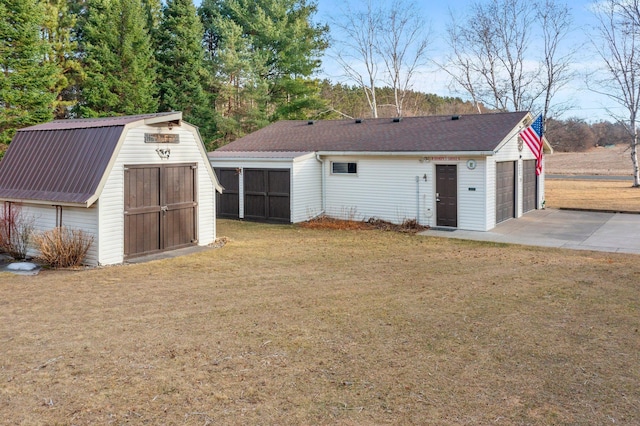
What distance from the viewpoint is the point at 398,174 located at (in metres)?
16.1

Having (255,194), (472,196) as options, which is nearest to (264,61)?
(255,194)

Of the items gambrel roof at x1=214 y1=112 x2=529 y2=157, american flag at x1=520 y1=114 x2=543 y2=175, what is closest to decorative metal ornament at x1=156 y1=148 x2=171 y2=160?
gambrel roof at x1=214 y1=112 x2=529 y2=157

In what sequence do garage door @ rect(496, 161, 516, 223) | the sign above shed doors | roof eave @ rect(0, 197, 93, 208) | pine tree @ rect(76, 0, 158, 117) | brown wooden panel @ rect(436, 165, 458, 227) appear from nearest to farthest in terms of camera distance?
roof eave @ rect(0, 197, 93, 208) < the sign above shed doors < brown wooden panel @ rect(436, 165, 458, 227) < garage door @ rect(496, 161, 516, 223) < pine tree @ rect(76, 0, 158, 117)

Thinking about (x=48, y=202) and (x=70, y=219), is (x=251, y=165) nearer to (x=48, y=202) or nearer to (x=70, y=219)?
(x=70, y=219)

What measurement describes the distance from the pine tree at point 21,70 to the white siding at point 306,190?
11.1 metres

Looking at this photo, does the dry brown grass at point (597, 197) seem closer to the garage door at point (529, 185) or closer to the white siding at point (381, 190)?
the garage door at point (529, 185)

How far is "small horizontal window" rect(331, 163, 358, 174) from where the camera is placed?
56.1 ft

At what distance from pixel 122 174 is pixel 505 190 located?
11.6 m

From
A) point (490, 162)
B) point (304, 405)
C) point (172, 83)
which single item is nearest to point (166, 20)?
point (172, 83)

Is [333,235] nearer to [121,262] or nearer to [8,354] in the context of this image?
[121,262]

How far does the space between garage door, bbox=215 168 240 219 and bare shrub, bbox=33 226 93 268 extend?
26.0 ft

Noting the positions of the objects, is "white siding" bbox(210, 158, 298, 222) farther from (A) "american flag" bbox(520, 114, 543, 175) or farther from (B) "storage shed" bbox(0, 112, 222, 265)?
(A) "american flag" bbox(520, 114, 543, 175)

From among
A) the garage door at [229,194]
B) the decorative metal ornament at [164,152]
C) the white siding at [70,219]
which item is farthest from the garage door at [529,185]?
the white siding at [70,219]

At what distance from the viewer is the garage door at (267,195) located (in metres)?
17.0
